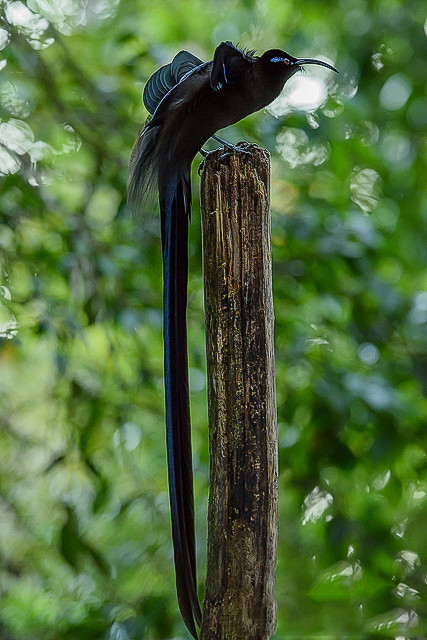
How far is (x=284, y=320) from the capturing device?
1.51 metres

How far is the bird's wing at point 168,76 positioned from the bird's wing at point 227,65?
120 millimetres

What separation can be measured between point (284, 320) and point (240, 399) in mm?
634

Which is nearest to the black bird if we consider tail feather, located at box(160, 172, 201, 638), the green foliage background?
tail feather, located at box(160, 172, 201, 638)

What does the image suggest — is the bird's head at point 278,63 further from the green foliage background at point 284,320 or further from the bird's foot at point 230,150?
the green foliage background at point 284,320

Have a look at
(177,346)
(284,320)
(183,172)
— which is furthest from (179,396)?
(284,320)

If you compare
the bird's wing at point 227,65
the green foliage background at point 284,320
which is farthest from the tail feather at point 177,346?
the green foliage background at point 284,320

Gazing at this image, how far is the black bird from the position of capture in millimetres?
907

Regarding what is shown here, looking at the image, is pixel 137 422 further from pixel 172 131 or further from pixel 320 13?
pixel 320 13

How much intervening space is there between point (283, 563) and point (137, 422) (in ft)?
1.57

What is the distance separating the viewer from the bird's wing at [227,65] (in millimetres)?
932

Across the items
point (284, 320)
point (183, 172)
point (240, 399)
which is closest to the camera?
point (240, 399)

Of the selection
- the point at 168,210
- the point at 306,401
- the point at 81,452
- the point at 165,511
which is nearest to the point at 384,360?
the point at 306,401

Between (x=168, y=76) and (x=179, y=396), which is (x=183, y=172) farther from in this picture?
(x=179, y=396)

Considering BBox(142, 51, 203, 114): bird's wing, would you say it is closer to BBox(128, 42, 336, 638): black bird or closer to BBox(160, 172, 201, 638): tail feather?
BBox(128, 42, 336, 638): black bird
